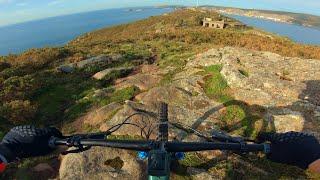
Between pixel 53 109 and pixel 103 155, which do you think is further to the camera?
pixel 53 109

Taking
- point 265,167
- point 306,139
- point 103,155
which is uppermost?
point 306,139

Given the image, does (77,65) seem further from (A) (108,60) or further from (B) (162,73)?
(B) (162,73)

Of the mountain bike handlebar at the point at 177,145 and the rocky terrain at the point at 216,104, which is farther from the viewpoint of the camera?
the rocky terrain at the point at 216,104

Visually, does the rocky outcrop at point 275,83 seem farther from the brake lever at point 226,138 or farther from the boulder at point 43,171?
the brake lever at point 226,138

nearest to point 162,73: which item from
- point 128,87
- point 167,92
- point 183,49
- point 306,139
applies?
point 128,87

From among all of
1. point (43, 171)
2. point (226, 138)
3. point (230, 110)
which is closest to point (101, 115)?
point (43, 171)

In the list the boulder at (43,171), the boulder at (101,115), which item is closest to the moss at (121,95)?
the boulder at (101,115)

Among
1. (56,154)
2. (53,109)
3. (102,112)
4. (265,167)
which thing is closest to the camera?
(265,167)
